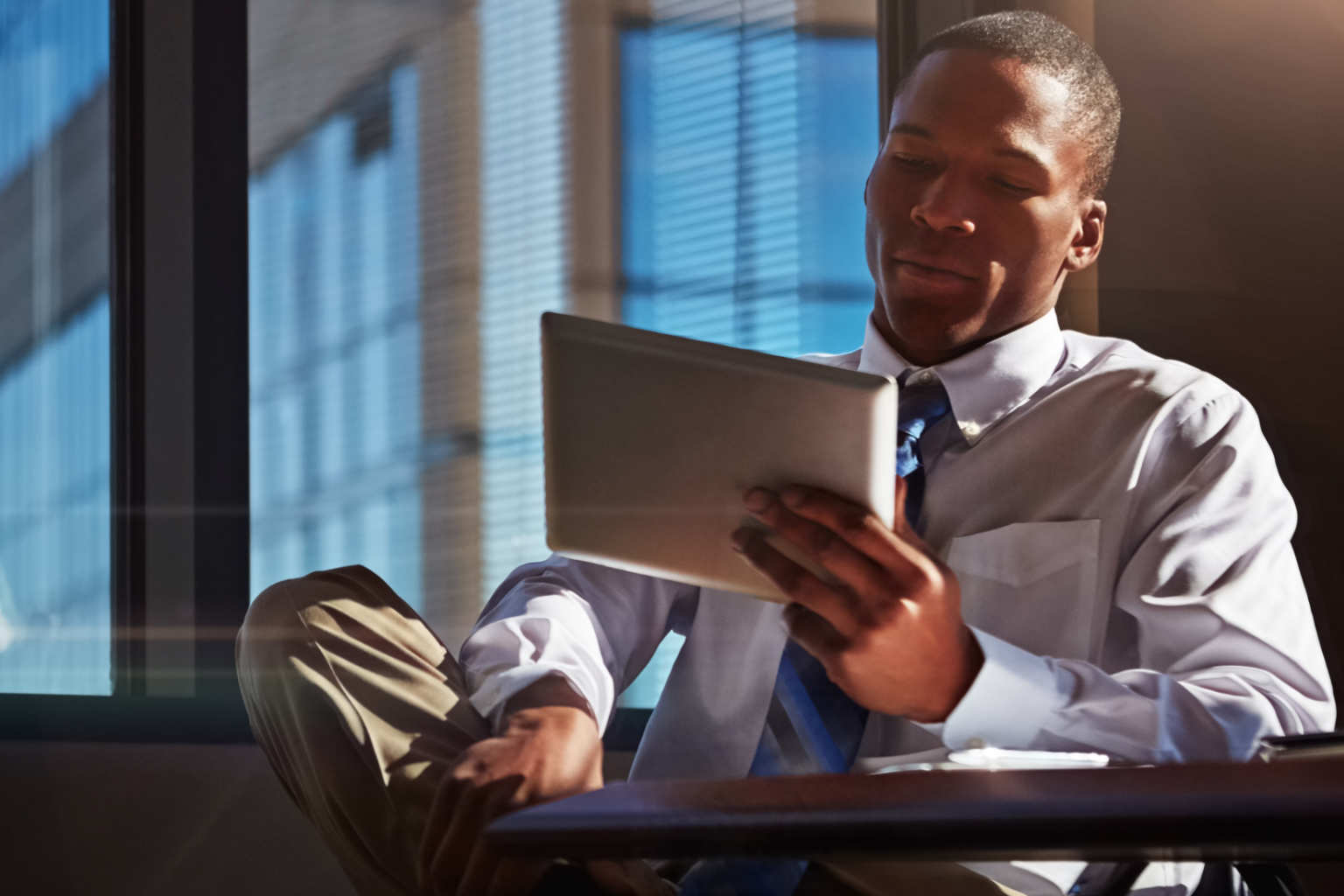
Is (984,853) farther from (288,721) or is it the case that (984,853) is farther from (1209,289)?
(1209,289)

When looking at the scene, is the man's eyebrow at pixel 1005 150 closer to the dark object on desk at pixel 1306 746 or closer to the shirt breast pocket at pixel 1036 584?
the shirt breast pocket at pixel 1036 584

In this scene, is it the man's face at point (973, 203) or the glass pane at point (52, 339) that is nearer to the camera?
the man's face at point (973, 203)

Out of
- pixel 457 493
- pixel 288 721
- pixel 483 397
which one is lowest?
pixel 288 721

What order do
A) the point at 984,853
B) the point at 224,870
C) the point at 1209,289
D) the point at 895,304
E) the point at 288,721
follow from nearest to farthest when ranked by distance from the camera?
the point at 984,853 < the point at 288,721 < the point at 895,304 < the point at 1209,289 < the point at 224,870

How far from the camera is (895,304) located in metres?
1.50

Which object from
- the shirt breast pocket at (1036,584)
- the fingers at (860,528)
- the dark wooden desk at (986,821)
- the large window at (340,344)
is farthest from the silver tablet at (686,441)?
the large window at (340,344)

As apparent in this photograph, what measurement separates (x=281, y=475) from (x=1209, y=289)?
1.47 meters

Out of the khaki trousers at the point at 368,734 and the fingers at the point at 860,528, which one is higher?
the fingers at the point at 860,528

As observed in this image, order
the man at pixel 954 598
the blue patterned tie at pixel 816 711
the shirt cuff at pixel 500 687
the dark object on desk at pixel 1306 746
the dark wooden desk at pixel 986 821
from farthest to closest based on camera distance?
the blue patterned tie at pixel 816 711 < the shirt cuff at pixel 500 687 < the man at pixel 954 598 < the dark object on desk at pixel 1306 746 < the dark wooden desk at pixel 986 821

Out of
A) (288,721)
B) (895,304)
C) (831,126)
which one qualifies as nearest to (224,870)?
(288,721)

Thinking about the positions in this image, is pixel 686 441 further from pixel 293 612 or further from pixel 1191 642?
pixel 1191 642

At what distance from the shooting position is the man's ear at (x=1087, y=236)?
1.55 metres

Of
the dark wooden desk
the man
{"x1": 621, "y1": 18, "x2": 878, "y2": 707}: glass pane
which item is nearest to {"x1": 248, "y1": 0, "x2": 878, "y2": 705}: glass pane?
{"x1": 621, "y1": 18, "x2": 878, "y2": 707}: glass pane

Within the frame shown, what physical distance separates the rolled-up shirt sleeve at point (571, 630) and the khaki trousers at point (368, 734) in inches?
3.0
